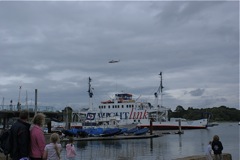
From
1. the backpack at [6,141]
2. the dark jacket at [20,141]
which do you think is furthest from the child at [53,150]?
the backpack at [6,141]

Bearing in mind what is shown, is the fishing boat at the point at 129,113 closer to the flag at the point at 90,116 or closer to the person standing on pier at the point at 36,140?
the flag at the point at 90,116

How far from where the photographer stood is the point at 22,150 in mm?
7711

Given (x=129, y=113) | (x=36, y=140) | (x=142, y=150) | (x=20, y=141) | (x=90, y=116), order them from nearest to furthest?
(x=20, y=141), (x=36, y=140), (x=142, y=150), (x=129, y=113), (x=90, y=116)

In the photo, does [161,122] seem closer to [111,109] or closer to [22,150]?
[111,109]

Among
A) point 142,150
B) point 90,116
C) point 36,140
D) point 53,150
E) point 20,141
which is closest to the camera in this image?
point 20,141

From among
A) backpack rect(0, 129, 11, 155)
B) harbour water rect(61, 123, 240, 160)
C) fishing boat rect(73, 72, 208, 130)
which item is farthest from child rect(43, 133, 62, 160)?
fishing boat rect(73, 72, 208, 130)

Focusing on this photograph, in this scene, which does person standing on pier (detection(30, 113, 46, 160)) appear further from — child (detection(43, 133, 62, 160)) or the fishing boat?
the fishing boat

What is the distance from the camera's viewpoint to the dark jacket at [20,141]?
7684 millimetres

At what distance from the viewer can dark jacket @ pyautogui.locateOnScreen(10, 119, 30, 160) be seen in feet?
25.2

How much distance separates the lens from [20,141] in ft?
25.4

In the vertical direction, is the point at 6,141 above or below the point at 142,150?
above

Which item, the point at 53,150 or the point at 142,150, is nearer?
the point at 53,150

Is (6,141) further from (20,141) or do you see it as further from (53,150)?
(53,150)

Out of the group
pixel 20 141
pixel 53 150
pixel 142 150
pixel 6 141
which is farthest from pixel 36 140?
pixel 142 150
